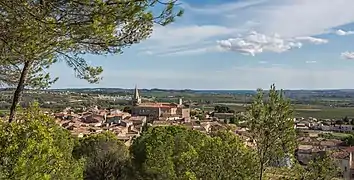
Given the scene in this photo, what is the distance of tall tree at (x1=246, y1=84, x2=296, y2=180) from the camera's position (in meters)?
13.8

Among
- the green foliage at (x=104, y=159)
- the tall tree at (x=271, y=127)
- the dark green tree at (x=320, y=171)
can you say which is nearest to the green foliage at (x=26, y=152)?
the tall tree at (x=271, y=127)

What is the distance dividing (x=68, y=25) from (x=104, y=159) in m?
21.6

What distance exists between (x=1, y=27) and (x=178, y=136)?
17.7 m

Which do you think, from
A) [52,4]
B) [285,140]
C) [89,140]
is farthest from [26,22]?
[89,140]

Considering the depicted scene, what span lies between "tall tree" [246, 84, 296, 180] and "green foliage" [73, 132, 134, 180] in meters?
13.7

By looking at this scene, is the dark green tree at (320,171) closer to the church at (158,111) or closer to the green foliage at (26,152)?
the green foliage at (26,152)

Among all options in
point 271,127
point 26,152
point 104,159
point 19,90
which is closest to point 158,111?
point 104,159

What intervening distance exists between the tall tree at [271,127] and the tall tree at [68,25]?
6301 millimetres

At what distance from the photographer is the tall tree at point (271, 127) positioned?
45.2ft

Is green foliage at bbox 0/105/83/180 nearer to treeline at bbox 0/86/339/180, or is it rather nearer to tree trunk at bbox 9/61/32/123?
treeline at bbox 0/86/339/180

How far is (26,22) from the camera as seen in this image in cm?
737

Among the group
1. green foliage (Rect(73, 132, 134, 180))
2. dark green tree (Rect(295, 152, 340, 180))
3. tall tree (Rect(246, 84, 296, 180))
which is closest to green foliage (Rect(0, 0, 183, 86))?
tall tree (Rect(246, 84, 296, 180))

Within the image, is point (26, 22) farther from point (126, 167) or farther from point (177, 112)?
point (177, 112)

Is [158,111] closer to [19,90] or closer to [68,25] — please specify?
[19,90]
